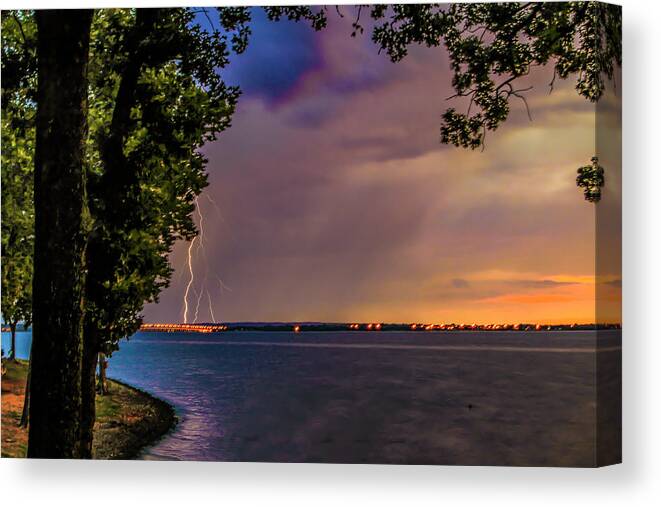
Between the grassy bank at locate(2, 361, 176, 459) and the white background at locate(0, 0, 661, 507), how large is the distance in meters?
0.34

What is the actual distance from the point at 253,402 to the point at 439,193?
3463mm

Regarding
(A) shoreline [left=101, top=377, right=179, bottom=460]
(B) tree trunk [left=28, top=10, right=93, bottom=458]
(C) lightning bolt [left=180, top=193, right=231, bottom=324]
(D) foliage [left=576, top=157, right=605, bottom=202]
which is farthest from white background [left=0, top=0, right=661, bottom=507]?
(C) lightning bolt [left=180, top=193, right=231, bottom=324]

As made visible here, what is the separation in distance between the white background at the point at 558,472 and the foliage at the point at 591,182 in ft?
1.62

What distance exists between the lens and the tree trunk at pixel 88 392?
8328 mm

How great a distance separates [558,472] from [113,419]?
553 centimetres

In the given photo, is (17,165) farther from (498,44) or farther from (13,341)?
(498,44)

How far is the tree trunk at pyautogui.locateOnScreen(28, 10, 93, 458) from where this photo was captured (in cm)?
739

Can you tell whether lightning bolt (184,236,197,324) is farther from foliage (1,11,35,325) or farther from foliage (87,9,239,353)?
foliage (1,11,35,325)

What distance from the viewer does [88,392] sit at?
835 centimetres

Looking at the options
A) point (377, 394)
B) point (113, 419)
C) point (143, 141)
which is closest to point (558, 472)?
point (377, 394)

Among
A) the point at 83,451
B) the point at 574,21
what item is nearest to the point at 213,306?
the point at 83,451

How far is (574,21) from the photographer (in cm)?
813

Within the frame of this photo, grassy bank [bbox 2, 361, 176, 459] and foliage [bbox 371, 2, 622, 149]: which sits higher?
foliage [bbox 371, 2, 622, 149]

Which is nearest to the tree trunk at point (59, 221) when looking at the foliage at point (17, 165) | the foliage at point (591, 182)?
the foliage at point (17, 165)
